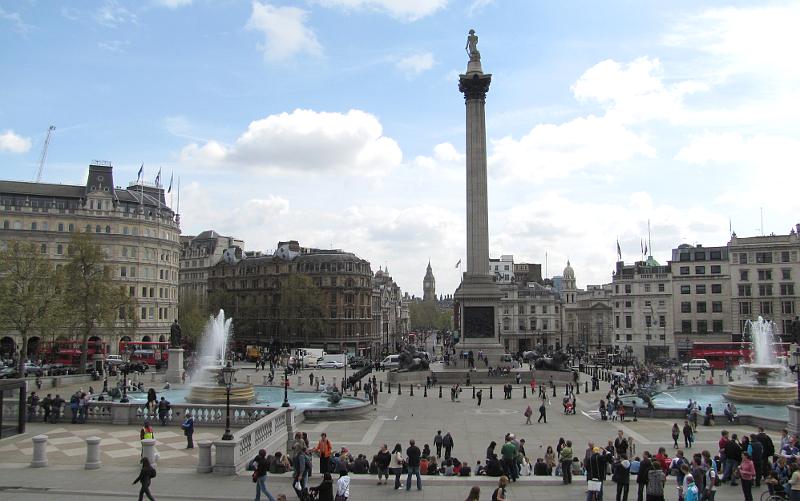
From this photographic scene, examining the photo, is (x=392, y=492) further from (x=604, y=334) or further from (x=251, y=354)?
Answer: (x=604, y=334)

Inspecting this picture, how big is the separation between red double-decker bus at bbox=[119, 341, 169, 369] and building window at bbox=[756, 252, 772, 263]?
78672 millimetres

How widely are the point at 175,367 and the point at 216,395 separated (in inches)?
763

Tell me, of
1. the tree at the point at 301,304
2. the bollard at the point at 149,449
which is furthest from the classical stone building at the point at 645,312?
the bollard at the point at 149,449

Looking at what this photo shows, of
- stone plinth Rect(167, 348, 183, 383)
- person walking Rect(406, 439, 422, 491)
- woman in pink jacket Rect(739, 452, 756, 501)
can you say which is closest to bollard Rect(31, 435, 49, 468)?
person walking Rect(406, 439, 422, 491)

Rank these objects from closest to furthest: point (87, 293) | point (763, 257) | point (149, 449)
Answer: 1. point (149, 449)
2. point (87, 293)
3. point (763, 257)

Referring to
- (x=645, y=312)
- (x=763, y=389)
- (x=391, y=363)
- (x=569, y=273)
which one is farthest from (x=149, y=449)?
(x=569, y=273)

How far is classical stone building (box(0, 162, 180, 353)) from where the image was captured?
82562 millimetres

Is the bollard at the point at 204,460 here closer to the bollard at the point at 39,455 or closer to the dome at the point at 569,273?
the bollard at the point at 39,455

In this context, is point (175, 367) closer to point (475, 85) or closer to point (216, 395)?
point (216, 395)

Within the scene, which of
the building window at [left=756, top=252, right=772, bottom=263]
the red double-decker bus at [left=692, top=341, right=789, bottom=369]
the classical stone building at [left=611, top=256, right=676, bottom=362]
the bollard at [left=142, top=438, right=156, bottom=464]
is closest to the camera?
the bollard at [left=142, top=438, right=156, bottom=464]

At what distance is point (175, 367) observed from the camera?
55.7 metres

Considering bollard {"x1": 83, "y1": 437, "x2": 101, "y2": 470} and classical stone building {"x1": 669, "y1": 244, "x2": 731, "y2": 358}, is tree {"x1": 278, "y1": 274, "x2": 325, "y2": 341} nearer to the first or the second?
classical stone building {"x1": 669, "y1": 244, "x2": 731, "y2": 358}

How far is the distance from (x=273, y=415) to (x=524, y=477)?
38.3 ft

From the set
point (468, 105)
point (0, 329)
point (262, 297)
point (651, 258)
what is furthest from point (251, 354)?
point (651, 258)
